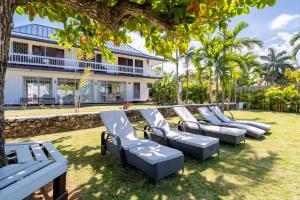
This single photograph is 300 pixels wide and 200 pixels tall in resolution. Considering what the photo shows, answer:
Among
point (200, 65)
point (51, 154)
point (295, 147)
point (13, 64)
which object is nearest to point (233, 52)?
point (200, 65)

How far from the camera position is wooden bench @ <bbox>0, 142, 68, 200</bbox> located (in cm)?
215

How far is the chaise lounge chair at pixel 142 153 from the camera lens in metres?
3.90

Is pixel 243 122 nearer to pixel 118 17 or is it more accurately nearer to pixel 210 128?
pixel 210 128

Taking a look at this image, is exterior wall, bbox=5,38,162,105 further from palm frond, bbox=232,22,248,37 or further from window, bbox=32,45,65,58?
palm frond, bbox=232,22,248,37

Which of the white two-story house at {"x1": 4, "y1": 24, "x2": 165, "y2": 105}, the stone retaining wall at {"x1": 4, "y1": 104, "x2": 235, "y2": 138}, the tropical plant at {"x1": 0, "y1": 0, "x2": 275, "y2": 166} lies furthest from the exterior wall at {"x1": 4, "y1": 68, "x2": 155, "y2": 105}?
the tropical plant at {"x1": 0, "y1": 0, "x2": 275, "y2": 166}

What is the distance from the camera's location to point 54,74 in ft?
67.5

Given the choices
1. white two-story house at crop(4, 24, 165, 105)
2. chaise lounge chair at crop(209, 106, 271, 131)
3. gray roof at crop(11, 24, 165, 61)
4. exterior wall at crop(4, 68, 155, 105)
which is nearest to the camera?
chaise lounge chair at crop(209, 106, 271, 131)

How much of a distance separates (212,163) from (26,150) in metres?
4.32

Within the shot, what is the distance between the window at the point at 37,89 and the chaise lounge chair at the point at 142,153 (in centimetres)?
1700

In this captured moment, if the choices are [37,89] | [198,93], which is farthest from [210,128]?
[37,89]

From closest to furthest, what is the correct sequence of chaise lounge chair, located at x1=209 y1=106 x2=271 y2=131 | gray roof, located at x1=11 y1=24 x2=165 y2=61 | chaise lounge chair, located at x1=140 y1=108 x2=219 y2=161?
chaise lounge chair, located at x1=140 y1=108 x2=219 y2=161 < chaise lounge chair, located at x1=209 y1=106 x2=271 y2=131 < gray roof, located at x1=11 y1=24 x2=165 y2=61

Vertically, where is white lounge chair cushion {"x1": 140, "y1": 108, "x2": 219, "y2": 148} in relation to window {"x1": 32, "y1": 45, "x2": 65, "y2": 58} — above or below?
below

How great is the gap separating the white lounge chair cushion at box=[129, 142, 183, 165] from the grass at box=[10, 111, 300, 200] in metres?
0.55

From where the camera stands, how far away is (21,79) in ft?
62.3
